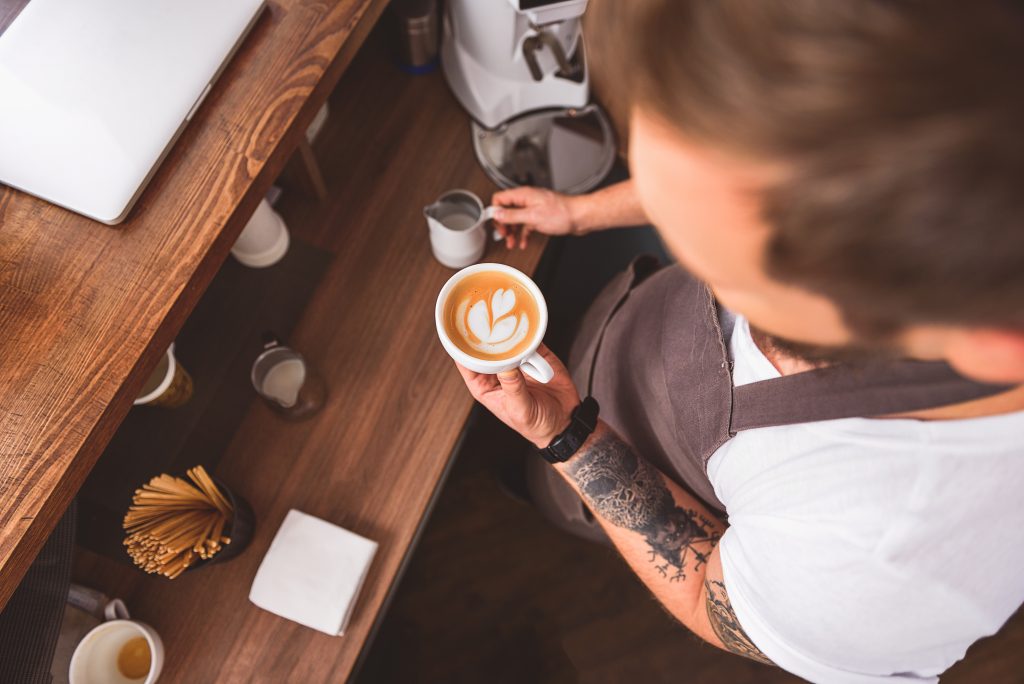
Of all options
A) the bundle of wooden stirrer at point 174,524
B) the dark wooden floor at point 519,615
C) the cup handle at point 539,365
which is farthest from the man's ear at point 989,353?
the dark wooden floor at point 519,615

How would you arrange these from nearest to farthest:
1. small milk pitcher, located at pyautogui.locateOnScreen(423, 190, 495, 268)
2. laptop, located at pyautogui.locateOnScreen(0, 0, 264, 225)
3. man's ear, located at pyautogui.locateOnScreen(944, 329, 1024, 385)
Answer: man's ear, located at pyautogui.locateOnScreen(944, 329, 1024, 385) → laptop, located at pyautogui.locateOnScreen(0, 0, 264, 225) → small milk pitcher, located at pyautogui.locateOnScreen(423, 190, 495, 268)

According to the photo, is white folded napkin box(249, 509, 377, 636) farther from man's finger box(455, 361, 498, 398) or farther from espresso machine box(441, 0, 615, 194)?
espresso machine box(441, 0, 615, 194)

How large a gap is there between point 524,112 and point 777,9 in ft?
2.98

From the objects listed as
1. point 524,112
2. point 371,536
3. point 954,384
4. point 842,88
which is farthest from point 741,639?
point 524,112

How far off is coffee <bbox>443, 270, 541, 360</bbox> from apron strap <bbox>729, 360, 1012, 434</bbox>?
30cm

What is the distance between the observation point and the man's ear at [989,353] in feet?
1.47

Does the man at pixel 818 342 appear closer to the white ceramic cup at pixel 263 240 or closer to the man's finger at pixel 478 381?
the man's finger at pixel 478 381

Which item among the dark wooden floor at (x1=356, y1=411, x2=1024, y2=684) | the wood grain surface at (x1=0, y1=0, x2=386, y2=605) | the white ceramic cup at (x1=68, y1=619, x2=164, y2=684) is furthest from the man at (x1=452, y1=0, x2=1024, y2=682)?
the dark wooden floor at (x1=356, y1=411, x2=1024, y2=684)

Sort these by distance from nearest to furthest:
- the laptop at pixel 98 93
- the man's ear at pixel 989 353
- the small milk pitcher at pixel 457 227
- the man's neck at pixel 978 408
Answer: the man's ear at pixel 989 353 → the man's neck at pixel 978 408 → the laptop at pixel 98 93 → the small milk pitcher at pixel 457 227

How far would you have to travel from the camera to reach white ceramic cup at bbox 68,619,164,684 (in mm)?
896

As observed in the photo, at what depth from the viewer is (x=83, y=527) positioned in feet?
3.41

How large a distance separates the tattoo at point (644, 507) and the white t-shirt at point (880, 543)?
0.21 metres

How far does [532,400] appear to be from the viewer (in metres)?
0.93

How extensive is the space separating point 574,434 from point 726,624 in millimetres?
320
